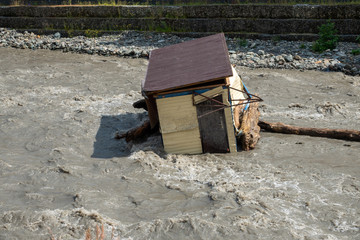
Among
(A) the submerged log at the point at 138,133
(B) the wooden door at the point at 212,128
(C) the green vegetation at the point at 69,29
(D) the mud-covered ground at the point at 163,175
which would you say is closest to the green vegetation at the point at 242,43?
(D) the mud-covered ground at the point at 163,175

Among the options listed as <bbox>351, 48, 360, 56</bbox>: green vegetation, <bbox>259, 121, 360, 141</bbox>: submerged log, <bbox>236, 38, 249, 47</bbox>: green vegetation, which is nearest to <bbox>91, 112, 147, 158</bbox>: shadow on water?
<bbox>259, 121, 360, 141</bbox>: submerged log

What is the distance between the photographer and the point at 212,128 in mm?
7352

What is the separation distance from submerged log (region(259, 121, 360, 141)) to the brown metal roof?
1739mm

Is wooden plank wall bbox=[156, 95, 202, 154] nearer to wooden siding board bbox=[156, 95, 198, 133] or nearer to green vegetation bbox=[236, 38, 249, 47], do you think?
wooden siding board bbox=[156, 95, 198, 133]

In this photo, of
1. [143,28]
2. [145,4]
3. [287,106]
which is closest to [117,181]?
[287,106]

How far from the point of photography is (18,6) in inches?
703

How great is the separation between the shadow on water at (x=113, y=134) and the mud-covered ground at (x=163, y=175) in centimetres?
2

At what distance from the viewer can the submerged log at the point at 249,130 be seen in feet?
24.9

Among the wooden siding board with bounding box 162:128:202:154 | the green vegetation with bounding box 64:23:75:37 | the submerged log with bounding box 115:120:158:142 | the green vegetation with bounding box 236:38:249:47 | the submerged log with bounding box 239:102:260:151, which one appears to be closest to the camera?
the wooden siding board with bounding box 162:128:202:154

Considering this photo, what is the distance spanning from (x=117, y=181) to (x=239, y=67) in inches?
273

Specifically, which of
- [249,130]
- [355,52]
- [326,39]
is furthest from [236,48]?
[249,130]

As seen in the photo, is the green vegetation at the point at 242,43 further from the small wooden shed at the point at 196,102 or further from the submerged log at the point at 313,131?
the small wooden shed at the point at 196,102

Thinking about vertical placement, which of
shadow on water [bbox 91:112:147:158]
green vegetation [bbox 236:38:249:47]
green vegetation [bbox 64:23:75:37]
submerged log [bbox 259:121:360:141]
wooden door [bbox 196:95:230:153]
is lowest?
submerged log [bbox 259:121:360:141]

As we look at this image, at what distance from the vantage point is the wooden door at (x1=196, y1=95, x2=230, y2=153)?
285 inches
